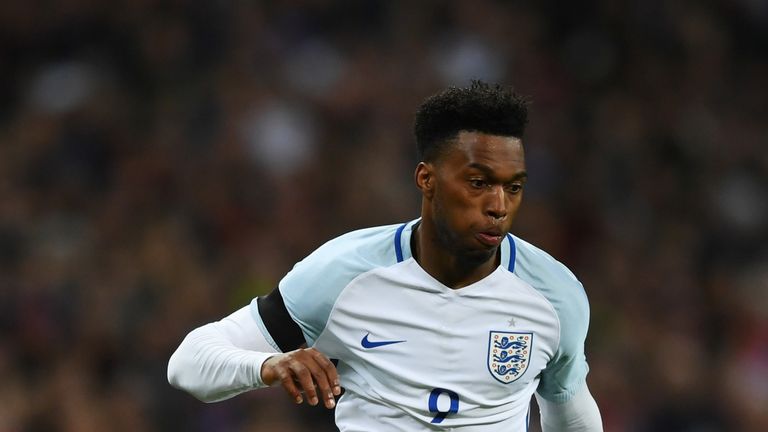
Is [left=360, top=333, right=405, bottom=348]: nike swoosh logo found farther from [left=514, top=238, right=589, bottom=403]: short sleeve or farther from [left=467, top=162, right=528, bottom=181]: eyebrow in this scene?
[left=467, top=162, right=528, bottom=181]: eyebrow

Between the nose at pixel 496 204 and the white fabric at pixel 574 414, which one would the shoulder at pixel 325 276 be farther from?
the white fabric at pixel 574 414

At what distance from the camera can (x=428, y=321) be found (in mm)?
3465

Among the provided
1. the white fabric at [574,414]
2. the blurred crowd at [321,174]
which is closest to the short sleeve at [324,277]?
the white fabric at [574,414]

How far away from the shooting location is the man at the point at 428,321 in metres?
3.40

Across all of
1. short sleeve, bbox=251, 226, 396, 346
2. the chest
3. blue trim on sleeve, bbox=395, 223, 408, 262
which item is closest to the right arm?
short sleeve, bbox=251, 226, 396, 346

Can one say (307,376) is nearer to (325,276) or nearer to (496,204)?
(325,276)

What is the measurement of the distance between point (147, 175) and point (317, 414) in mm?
1984

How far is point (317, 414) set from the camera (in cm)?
648

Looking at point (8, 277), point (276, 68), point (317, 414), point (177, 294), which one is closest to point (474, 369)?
point (317, 414)

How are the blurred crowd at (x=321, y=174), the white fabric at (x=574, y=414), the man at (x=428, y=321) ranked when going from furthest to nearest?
the blurred crowd at (x=321, y=174) → the white fabric at (x=574, y=414) → the man at (x=428, y=321)

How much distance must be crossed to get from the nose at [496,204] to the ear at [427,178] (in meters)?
0.21

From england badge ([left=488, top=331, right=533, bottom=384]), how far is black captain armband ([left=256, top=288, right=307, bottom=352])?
0.53m

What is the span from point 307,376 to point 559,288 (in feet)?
2.81

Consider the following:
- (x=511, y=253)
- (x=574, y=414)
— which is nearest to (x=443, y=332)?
(x=511, y=253)
